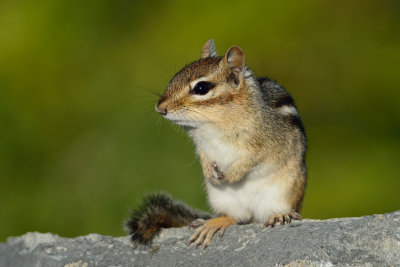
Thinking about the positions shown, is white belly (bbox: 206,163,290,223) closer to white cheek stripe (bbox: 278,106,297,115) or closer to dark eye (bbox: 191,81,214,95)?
white cheek stripe (bbox: 278,106,297,115)

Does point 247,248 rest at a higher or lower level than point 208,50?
lower

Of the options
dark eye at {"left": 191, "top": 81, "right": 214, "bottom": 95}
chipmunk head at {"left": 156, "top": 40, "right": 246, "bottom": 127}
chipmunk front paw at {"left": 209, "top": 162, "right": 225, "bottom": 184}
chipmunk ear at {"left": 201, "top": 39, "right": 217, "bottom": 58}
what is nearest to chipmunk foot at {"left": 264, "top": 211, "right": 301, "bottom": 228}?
chipmunk front paw at {"left": 209, "top": 162, "right": 225, "bottom": 184}

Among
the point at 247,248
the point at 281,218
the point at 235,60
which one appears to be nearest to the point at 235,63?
the point at 235,60

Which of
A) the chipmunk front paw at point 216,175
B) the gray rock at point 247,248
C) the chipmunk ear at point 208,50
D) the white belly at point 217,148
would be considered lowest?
the gray rock at point 247,248

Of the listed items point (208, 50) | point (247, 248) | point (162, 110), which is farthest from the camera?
point (208, 50)

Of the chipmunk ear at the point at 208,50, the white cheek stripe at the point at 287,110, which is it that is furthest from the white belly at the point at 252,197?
the chipmunk ear at the point at 208,50

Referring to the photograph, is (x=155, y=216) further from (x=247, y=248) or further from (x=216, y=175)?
(x=247, y=248)

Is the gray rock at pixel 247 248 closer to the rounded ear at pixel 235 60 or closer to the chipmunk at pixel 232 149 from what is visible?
the chipmunk at pixel 232 149
